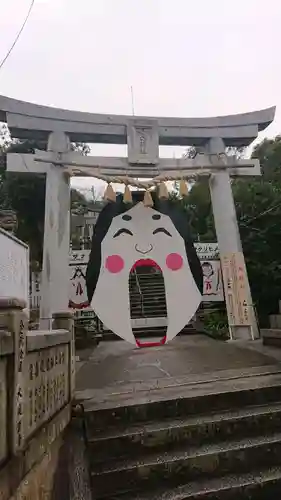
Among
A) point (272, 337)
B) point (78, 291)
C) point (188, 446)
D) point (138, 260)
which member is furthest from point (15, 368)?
point (78, 291)

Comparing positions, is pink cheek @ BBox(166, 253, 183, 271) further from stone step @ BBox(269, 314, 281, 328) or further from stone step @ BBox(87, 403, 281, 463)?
stone step @ BBox(87, 403, 281, 463)

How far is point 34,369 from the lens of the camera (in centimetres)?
303

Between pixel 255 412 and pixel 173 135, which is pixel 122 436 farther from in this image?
pixel 173 135

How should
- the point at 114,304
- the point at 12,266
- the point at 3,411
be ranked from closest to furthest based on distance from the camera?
the point at 3,411, the point at 12,266, the point at 114,304

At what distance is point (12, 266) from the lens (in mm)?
6324

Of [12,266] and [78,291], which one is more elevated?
[78,291]

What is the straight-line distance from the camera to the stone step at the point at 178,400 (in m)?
4.27

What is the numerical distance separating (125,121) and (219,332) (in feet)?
21.2

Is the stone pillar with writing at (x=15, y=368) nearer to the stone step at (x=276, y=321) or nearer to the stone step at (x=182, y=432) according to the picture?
the stone step at (x=182, y=432)

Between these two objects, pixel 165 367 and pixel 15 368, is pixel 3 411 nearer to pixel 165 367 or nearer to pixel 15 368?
pixel 15 368

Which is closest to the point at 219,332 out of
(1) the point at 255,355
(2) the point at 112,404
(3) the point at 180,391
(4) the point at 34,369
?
(1) the point at 255,355

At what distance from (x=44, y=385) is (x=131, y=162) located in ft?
24.0

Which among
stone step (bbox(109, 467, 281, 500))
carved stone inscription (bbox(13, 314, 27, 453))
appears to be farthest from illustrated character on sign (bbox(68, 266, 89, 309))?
carved stone inscription (bbox(13, 314, 27, 453))

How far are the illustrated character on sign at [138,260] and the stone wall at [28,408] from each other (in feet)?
14.3
